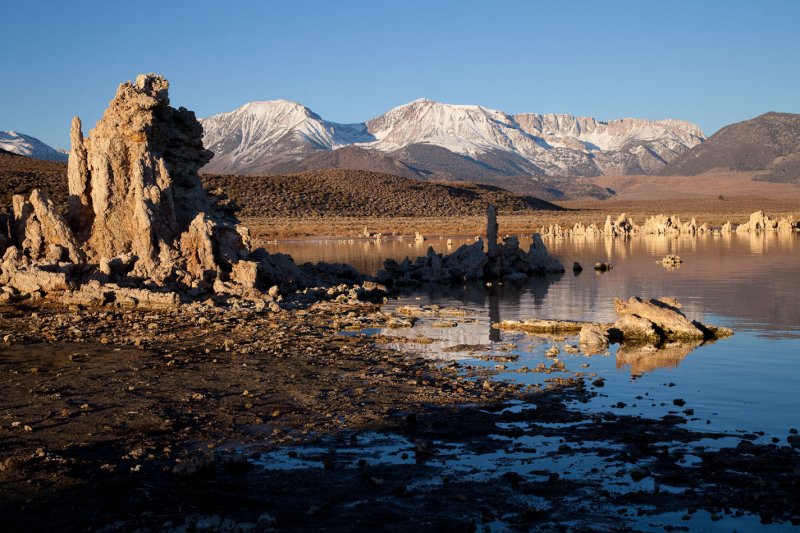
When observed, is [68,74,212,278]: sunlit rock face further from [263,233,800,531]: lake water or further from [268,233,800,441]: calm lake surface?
[263,233,800,531]: lake water

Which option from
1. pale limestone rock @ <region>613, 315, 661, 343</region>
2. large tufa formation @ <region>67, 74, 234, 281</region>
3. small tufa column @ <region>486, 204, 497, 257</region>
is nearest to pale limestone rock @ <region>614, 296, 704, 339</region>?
pale limestone rock @ <region>613, 315, 661, 343</region>

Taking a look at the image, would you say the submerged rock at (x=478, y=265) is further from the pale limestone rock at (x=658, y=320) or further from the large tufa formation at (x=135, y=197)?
the pale limestone rock at (x=658, y=320)

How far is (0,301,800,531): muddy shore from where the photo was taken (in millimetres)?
7562

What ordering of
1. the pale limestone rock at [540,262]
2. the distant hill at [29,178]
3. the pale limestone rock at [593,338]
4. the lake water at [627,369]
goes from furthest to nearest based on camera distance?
the distant hill at [29,178], the pale limestone rock at [540,262], the pale limestone rock at [593,338], the lake water at [627,369]

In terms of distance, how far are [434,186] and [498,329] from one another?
321 ft

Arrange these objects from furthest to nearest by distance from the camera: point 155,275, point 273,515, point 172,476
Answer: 1. point 155,275
2. point 172,476
3. point 273,515

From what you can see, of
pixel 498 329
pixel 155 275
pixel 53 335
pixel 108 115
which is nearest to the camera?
pixel 53 335

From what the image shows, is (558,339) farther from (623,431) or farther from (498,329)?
(623,431)

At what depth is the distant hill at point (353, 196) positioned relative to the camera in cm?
9363

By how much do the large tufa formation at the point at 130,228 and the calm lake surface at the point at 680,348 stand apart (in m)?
4.99

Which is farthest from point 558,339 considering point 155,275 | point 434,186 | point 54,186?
point 434,186

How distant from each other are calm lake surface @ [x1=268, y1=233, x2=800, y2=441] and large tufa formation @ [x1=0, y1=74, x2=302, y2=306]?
4995mm

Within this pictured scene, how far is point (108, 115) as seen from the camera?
77.0 feet

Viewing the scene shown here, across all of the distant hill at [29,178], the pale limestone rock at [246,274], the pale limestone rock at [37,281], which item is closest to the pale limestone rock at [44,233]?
the pale limestone rock at [37,281]
